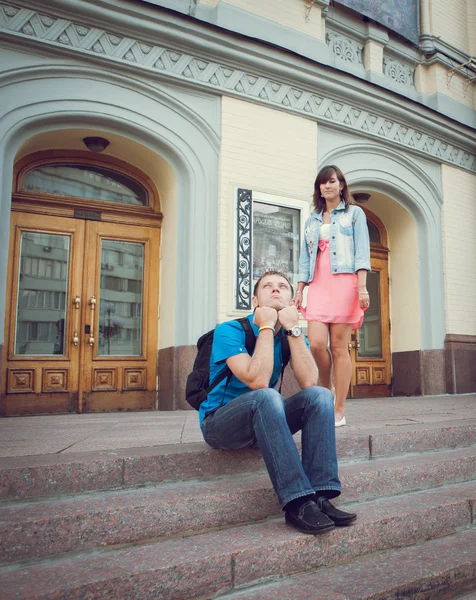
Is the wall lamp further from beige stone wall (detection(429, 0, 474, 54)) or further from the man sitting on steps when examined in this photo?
beige stone wall (detection(429, 0, 474, 54))

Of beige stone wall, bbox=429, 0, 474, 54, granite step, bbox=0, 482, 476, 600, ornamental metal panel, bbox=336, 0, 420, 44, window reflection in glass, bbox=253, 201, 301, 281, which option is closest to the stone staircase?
granite step, bbox=0, 482, 476, 600

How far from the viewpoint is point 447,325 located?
8188 millimetres

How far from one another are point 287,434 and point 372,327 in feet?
21.2

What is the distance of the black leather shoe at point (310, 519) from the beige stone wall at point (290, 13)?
6423 millimetres

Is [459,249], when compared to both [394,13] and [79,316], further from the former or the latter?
[79,316]

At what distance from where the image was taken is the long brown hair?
4086mm

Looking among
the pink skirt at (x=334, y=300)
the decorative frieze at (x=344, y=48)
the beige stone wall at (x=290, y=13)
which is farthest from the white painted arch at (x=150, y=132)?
the decorative frieze at (x=344, y=48)

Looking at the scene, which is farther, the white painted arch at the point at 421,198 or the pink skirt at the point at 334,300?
the white painted arch at the point at 421,198

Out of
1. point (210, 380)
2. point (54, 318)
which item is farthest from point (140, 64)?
point (210, 380)

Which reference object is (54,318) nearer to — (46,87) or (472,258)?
(46,87)

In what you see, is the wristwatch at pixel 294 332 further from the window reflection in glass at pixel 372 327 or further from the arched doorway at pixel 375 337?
the window reflection in glass at pixel 372 327

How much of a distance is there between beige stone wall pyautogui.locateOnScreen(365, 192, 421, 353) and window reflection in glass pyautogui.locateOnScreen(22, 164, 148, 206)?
3.86 metres

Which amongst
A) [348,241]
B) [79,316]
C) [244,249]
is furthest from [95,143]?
[348,241]

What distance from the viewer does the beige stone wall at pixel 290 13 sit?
22.5 feet
